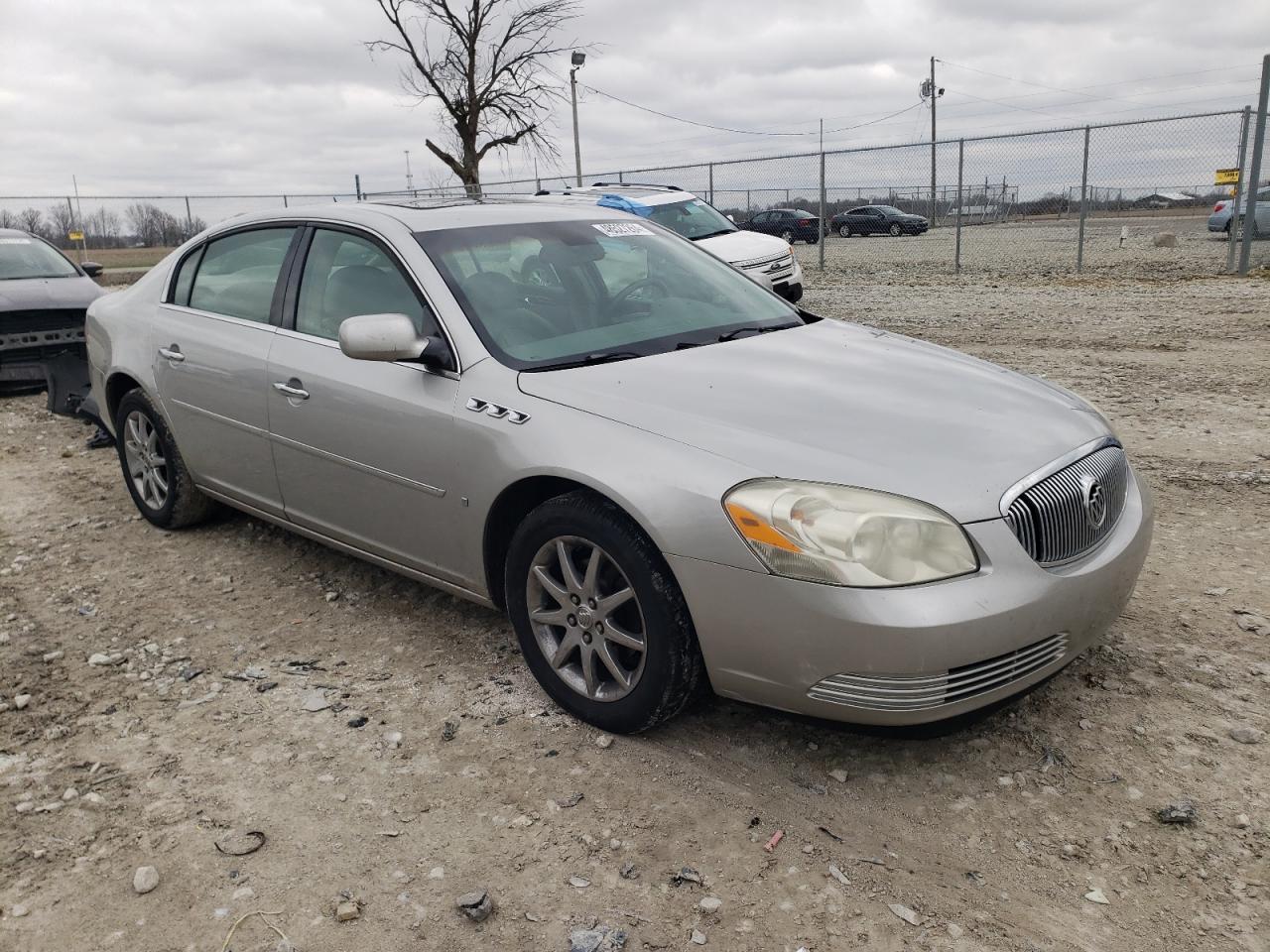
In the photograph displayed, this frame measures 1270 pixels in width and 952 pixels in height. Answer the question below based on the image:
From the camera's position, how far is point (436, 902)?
2.43 metres

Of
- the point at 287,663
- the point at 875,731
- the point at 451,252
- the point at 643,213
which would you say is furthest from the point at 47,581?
the point at 643,213

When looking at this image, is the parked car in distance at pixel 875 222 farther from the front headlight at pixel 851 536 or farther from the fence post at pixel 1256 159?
the front headlight at pixel 851 536

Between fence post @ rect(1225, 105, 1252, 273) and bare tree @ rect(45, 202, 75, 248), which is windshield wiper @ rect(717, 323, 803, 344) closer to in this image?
fence post @ rect(1225, 105, 1252, 273)

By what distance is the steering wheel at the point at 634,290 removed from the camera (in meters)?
3.76

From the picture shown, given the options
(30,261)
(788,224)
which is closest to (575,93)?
(788,224)

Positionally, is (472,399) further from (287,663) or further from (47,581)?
(47,581)

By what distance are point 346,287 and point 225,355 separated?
29.5 inches

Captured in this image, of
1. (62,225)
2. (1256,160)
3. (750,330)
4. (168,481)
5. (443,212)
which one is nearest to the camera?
(750,330)

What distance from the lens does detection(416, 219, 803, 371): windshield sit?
3.45m

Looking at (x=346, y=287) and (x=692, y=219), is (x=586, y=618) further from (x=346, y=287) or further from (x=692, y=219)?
(x=692, y=219)

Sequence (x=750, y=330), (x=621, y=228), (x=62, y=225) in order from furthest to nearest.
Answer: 1. (x=62, y=225)
2. (x=621, y=228)
3. (x=750, y=330)

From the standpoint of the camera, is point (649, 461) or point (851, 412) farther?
point (851, 412)

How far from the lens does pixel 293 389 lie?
12.7 feet

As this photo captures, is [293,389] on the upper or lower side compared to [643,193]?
lower
